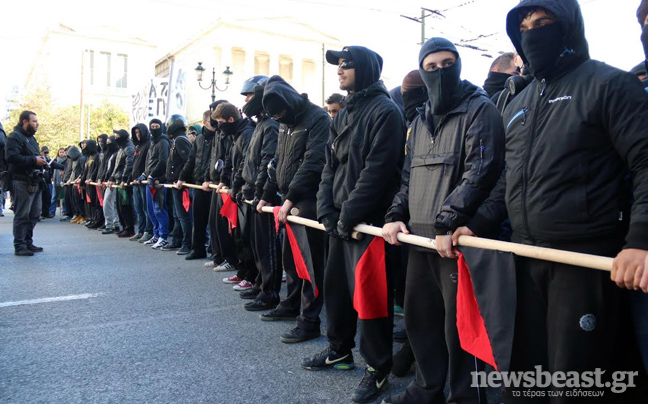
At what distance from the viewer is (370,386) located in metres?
3.24

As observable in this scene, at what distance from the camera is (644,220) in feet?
6.19

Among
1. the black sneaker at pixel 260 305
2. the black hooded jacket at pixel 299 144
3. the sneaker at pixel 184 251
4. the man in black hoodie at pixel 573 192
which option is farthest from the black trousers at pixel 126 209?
the man in black hoodie at pixel 573 192

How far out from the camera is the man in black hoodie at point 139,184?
34.3ft

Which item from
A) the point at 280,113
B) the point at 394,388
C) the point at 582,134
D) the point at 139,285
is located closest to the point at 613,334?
the point at 582,134

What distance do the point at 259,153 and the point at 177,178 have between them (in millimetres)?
3992

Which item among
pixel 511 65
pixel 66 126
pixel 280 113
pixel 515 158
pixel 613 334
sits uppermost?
pixel 66 126

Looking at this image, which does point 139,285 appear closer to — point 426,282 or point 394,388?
point 394,388

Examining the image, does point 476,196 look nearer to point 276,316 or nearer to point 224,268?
point 276,316

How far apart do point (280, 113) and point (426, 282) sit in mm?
2419

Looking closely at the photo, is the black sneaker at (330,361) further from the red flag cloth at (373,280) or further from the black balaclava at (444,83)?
the black balaclava at (444,83)

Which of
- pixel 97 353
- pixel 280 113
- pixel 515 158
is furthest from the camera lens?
pixel 280 113

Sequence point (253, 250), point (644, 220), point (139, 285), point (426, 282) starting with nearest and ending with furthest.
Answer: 1. point (644, 220)
2. point (426, 282)
3. point (253, 250)
4. point (139, 285)

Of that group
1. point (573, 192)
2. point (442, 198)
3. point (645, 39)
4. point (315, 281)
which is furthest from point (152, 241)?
point (645, 39)

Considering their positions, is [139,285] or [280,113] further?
[139,285]
